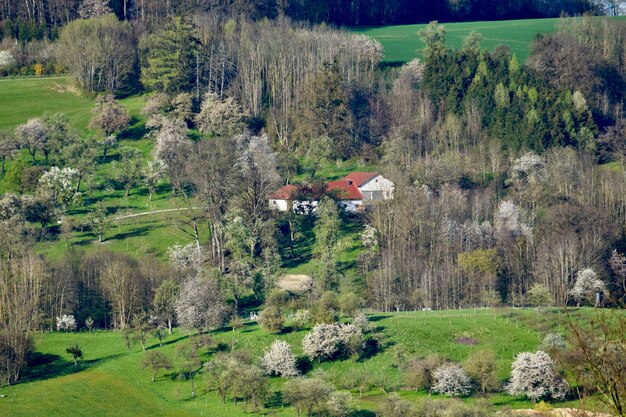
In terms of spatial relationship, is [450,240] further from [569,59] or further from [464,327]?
[569,59]

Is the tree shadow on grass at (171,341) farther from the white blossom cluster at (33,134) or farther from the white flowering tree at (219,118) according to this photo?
the white flowering tree at (219,118)

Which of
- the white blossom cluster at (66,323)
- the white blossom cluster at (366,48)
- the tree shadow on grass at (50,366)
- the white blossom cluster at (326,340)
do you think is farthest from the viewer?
the white blossom cluster at (366,48)

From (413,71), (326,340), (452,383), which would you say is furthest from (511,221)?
(413,71)

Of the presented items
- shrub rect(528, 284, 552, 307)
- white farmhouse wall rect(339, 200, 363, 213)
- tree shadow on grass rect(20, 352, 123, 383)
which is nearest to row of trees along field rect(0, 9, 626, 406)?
shrub rect(528, 284, 552, 307)

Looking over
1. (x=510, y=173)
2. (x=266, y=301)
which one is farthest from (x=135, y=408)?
(x=510, y=173)

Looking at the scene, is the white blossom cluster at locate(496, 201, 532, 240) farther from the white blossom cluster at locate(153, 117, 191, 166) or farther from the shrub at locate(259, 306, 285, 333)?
the white blossom cluster at locate(153, 117, 191, 166)

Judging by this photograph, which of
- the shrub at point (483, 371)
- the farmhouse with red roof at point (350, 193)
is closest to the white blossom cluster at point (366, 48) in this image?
the farmhouse with red roof at point (350, 193)
